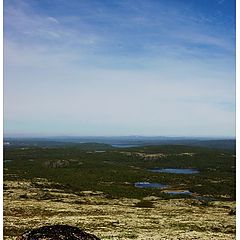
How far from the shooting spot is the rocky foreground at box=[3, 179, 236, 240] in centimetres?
2670

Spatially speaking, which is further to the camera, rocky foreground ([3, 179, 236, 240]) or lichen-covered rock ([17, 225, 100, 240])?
rocky foreground ([3, 179, 236, 240])

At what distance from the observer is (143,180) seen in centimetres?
8019

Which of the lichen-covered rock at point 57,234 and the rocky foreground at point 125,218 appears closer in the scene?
the lichen-covered rock at point 57,234

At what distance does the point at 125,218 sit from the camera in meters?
34.3

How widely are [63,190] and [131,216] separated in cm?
2812

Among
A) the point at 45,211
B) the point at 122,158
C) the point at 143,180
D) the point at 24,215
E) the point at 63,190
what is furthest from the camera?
the point at 122,158

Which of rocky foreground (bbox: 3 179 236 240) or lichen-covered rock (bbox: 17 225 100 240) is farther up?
lichen-covered rock (bbox: 17 225 100 240)

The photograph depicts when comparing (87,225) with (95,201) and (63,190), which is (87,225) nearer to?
(95,201)

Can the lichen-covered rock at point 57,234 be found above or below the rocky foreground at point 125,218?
above

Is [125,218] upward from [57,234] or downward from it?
downward

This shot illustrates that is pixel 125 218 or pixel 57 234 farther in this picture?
pixel 125 218

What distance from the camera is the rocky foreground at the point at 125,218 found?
87.6ft
